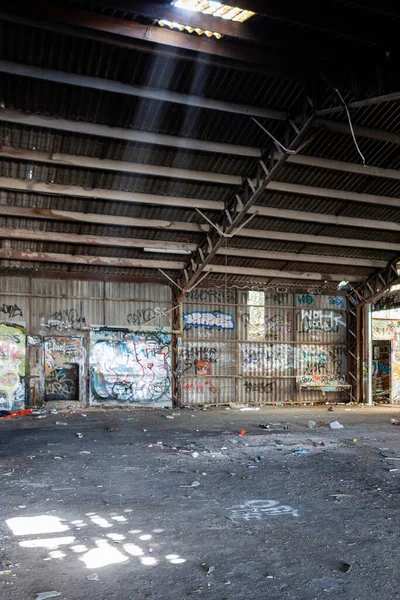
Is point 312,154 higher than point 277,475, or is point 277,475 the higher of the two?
point 312,154

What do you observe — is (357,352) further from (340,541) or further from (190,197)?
(340,541)

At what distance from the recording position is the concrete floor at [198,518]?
13.6 ft

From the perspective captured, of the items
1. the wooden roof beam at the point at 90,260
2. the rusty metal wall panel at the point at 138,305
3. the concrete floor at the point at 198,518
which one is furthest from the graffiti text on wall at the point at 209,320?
the concrete floor at the point at 198,518

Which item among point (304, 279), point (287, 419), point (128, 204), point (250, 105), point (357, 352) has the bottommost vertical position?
point (287, 419)

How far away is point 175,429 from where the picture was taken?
1319cm

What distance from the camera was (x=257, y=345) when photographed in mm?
20359

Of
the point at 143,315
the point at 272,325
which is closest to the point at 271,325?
the point at 272,325

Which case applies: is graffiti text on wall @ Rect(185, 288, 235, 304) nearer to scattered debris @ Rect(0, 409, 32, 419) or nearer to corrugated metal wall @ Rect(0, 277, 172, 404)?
corrugated metal wall @ Rect(0, 277, 172, 404)

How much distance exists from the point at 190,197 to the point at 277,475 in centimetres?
910

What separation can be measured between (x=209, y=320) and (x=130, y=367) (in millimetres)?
3500

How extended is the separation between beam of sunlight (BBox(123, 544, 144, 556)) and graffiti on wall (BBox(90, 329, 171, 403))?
45.0 feet

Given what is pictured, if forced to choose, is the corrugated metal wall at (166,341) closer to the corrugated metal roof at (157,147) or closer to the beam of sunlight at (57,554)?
the corrugated metal roof at (157,147)

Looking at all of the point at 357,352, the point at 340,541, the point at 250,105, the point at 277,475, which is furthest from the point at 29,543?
the point at 357,352

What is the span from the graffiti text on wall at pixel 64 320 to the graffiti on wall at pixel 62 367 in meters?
0.39
